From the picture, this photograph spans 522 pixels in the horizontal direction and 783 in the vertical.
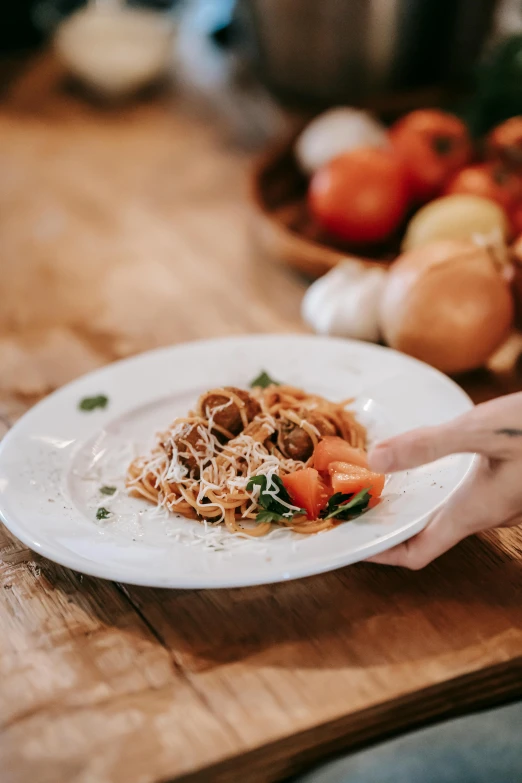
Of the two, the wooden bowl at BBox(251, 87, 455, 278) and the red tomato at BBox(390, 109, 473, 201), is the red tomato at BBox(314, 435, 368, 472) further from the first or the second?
the red tomato at BBox(390, 109, 473, 201)

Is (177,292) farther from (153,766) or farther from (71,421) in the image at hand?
(153,766)

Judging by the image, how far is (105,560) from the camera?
0.84m

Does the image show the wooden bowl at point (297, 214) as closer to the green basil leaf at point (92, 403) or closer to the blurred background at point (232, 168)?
the blurred background at point (232, 168)

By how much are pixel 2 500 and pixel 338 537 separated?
14.8 inches

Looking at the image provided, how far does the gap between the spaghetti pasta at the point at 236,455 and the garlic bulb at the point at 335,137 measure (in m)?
0.87

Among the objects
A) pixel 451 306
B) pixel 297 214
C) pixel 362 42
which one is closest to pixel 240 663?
pixel 451 306

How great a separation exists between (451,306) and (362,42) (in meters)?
0.97

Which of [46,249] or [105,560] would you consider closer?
[105,560]

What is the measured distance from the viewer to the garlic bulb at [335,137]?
180 cm

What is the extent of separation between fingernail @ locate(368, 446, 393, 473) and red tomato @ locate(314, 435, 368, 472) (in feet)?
0.57

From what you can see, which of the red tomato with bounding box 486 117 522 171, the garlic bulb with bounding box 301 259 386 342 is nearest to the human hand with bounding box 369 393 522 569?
the garlic bulb with bounding box 301 259 386 342

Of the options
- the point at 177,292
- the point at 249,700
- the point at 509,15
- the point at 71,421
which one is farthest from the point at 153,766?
the point at 509,15

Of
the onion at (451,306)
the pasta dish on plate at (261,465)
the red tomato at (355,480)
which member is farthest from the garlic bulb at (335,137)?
the red tomato at (355,480)

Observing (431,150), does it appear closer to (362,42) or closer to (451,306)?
(362,42)
